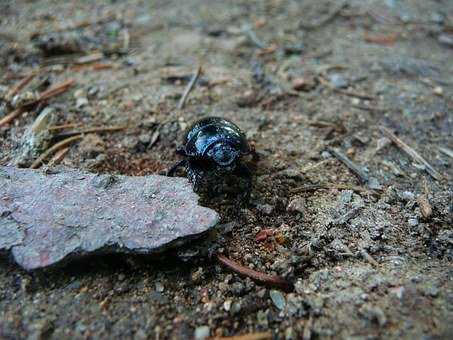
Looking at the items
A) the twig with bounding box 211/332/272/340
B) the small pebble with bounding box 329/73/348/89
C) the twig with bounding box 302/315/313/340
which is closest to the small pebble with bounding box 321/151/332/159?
the small pebble with bounding box 329/73/348/89

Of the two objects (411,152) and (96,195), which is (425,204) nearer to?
(411,152)

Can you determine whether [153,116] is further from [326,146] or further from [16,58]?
[16,58]

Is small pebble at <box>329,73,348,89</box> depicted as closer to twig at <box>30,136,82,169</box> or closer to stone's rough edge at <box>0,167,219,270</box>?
stone's rough edge at <box>0,167,219,270</box>

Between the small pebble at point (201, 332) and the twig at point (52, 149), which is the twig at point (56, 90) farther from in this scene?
the small pebble at point (201, 332)

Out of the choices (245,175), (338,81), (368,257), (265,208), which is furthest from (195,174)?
(338,81)

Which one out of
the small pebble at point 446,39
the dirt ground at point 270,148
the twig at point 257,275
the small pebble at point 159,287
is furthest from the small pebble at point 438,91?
the small pebble at point 159,287

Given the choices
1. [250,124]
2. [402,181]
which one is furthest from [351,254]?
[250,124]
